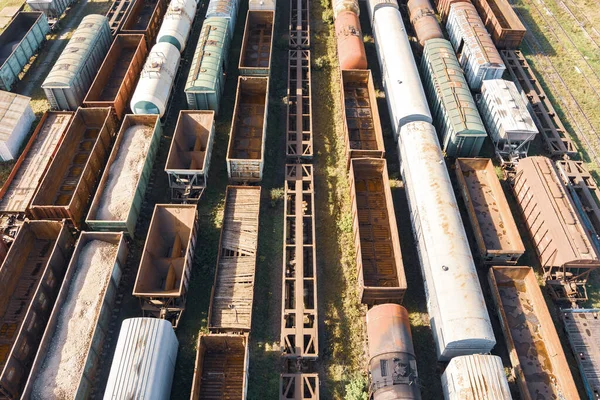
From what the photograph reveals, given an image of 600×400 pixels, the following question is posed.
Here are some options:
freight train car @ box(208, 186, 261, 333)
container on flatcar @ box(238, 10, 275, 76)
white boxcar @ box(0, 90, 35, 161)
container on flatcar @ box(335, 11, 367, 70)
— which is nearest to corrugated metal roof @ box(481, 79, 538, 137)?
container on flatcar @ box(335, 11, 367, 70)

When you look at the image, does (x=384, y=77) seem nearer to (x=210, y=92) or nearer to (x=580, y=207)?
(x=210, y=92)

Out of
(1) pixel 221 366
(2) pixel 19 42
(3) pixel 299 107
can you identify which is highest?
(2) pixel 19 42

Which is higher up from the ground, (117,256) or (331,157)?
(331,157)

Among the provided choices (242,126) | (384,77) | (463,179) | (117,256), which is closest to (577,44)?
(384,77)

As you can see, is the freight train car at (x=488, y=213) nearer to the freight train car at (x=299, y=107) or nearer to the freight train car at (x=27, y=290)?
the freight train car at (x=299, y=107)

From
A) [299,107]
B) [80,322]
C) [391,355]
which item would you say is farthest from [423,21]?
[80,322]

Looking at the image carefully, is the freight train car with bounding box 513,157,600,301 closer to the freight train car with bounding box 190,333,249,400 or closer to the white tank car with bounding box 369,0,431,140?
the white tank car with bounding box 369,0,431,140

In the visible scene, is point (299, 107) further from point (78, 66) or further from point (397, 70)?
point (78, 66)
